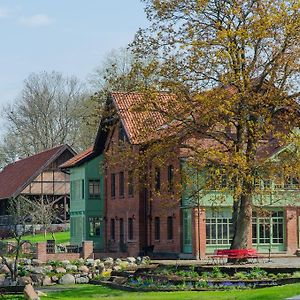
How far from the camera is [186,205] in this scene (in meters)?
49.3

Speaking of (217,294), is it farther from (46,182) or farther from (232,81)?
(46,182)

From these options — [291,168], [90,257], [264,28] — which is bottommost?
[90,257]

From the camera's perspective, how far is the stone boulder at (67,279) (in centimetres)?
3732

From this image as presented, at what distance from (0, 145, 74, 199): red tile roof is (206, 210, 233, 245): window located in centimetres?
2862

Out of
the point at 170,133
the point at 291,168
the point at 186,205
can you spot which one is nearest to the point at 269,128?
the point at 291,168

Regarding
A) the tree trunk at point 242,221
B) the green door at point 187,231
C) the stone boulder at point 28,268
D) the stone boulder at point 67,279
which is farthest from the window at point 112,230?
the tree trunk at point 242,221

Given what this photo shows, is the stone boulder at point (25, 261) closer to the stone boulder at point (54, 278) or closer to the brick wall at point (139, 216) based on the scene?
the brick wall at point (139, 216)

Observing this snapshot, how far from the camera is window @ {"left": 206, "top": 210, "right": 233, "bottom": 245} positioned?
1946 inches

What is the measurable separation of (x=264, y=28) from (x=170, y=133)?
5.82 meters

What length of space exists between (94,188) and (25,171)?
17.8 meters

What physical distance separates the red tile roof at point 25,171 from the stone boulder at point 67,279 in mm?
38409

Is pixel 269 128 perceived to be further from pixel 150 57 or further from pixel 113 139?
pixel 113 139

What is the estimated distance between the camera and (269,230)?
5072cm

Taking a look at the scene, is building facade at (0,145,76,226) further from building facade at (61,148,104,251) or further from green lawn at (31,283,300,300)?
green lawn at (31,283,300,300)
